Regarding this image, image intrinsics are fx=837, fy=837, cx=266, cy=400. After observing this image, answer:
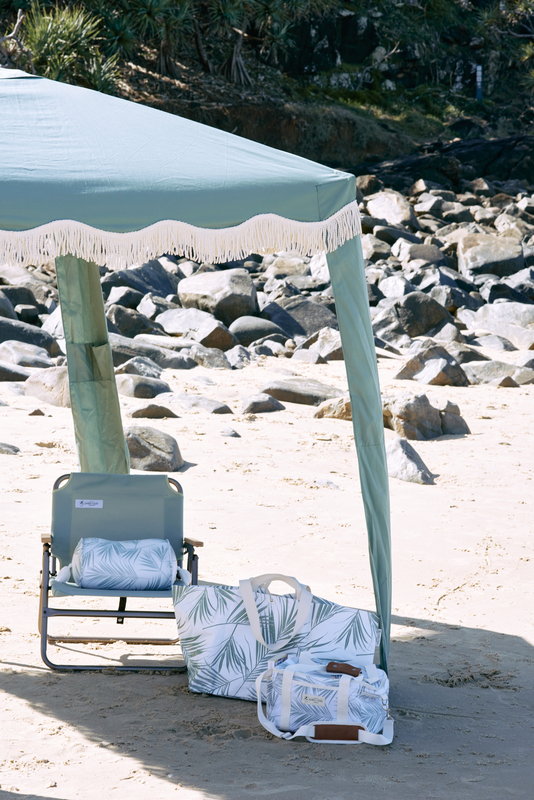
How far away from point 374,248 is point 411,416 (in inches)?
466

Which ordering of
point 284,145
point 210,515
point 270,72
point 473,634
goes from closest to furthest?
point 473,634 < point 210,515 < point 284,145 < point 270,72

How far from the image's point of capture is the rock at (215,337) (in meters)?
12.3

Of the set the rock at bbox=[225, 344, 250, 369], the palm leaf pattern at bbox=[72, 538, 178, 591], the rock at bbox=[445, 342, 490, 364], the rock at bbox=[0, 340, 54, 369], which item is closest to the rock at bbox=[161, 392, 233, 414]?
the rock at bbox=[0, 340, 54, 369]

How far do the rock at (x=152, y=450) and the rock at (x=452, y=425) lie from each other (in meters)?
3.04

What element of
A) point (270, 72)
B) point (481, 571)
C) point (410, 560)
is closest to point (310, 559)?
point (410, 560)

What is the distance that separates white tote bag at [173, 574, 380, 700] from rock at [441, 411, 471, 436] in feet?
17.8

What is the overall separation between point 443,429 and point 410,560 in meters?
3.49

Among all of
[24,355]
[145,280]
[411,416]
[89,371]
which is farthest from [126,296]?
[89,371]

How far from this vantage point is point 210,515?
5949 millimetres

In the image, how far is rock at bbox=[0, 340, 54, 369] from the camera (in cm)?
996

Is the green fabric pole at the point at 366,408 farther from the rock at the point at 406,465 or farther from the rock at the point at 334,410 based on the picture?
the rock at the point at 334,410

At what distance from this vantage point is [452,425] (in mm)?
8672

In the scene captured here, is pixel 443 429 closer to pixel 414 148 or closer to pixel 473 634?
pixel 473 634

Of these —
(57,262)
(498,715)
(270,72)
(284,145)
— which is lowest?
(498,715)
